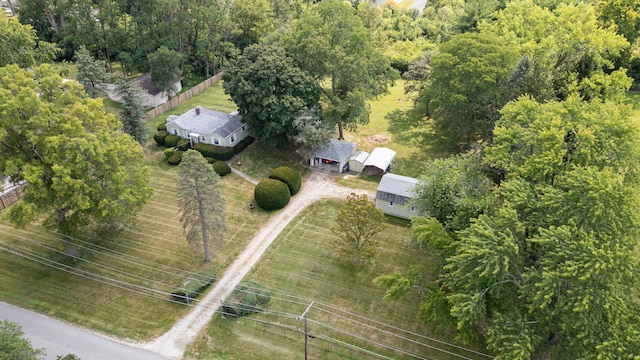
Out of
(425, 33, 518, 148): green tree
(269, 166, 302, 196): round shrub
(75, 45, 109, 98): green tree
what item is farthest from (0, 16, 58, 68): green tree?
(425, 33, 518, 148): green tree

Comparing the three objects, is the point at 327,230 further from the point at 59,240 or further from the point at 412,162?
the point at 59,240

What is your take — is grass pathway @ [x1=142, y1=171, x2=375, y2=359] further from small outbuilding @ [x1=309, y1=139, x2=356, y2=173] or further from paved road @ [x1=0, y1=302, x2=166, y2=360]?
small outbuilding @ [x1=309, y1=139, x2=356, y2=173]

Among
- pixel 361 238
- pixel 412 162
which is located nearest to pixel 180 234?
pixel 361 238

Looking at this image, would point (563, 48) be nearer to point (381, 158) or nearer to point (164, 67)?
point (381, 158)

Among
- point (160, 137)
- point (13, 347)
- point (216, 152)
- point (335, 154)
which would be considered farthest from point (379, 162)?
point (13, 347)

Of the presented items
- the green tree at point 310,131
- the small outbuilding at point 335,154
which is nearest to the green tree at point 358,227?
the small outbuilding at point 335,154

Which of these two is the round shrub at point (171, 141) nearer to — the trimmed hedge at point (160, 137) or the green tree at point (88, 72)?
the trimmed hedge at point (160, 137)

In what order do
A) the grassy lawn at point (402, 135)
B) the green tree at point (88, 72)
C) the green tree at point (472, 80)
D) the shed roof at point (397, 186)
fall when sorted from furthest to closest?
the green tree at point (88, 72)
the grassy lawn at point (402, 135)
the green tree at point (472, 80)
the shed roof at point (397, 186)
